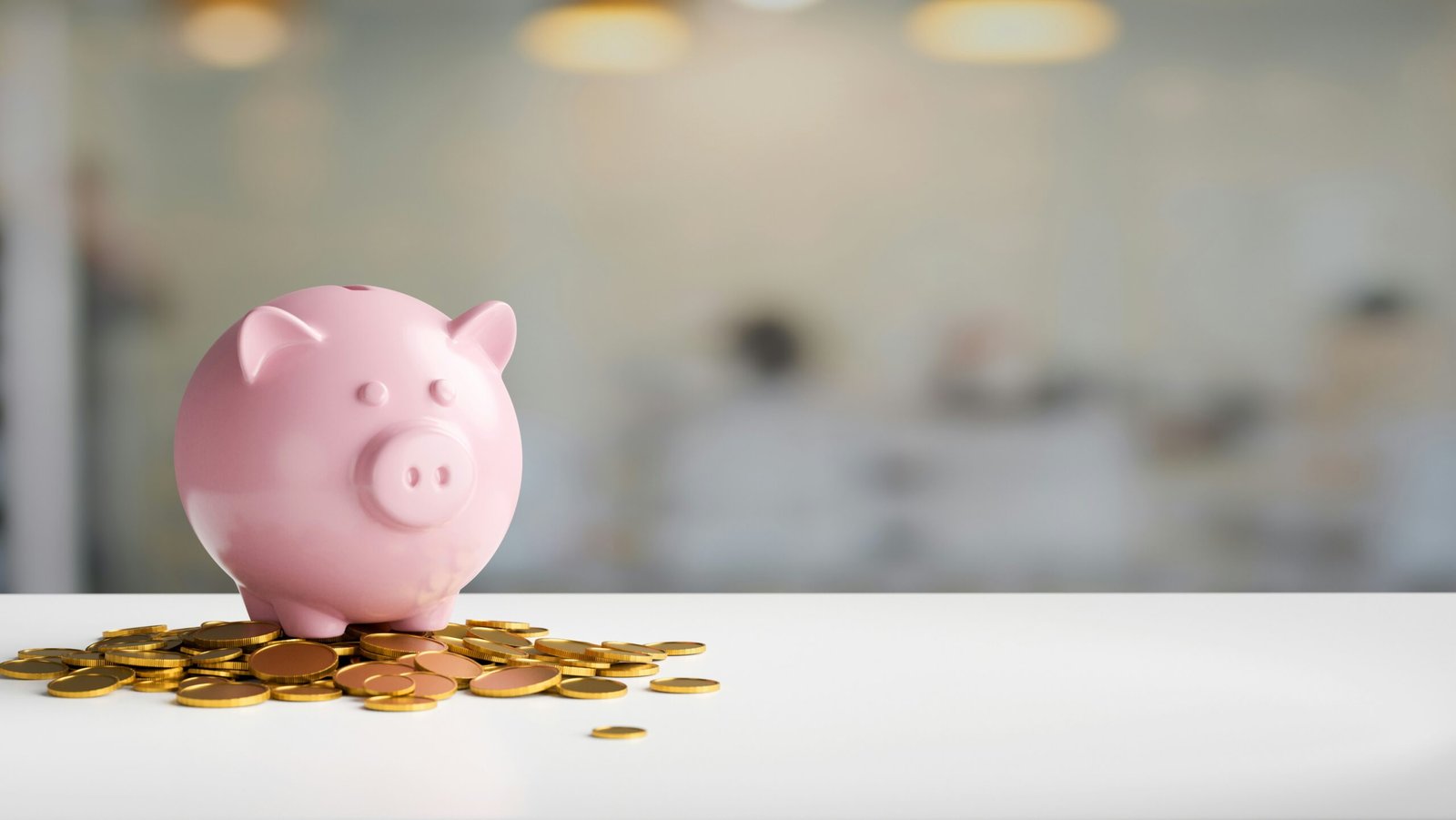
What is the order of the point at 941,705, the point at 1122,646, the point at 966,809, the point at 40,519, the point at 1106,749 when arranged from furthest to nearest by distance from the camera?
the point at 40,519
the point at 1122,646
the point at 941,705
the point at 1106,749
the point at 966,809

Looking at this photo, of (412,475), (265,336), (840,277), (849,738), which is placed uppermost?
→ (840,277)

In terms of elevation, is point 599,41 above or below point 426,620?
above

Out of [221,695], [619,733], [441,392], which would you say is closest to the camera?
[619,733]

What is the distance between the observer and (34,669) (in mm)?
1170

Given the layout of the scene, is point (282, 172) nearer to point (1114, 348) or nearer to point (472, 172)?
point (472, 172)

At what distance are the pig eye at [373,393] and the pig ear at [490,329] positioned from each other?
111 millimetres

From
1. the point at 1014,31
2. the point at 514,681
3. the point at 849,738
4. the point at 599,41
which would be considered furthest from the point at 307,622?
the point at 1014,31

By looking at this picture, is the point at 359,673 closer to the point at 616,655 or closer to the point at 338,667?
the point at 338,667

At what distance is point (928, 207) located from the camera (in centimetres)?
249

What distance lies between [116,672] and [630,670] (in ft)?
1.46

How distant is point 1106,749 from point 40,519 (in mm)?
2187

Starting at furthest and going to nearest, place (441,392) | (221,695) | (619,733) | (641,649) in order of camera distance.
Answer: (641,649), (441,392), (221,695), (619,733)

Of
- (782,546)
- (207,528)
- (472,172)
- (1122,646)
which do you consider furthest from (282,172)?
(1122,646)

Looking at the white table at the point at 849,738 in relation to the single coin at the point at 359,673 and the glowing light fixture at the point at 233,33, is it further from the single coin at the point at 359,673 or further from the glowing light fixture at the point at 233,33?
the glowing light fixture at the point at 233,33
